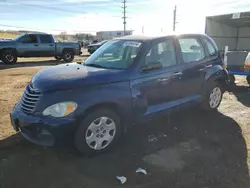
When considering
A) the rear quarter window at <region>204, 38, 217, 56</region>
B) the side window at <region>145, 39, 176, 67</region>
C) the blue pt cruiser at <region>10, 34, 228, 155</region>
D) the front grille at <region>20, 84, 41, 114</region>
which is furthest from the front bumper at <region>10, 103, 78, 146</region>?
the rear quarter window at <region>204, 38, 217, 56</region>

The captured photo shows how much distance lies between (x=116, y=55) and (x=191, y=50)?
1.59 meters

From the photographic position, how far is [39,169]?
3373mm

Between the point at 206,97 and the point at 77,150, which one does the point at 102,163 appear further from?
the point at 206,97

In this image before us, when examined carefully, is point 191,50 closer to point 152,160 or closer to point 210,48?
point 210,48

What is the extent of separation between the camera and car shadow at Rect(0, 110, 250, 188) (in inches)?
122

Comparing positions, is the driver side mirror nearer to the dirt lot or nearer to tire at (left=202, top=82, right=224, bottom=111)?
the dirt lot

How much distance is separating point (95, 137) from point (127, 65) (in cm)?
124

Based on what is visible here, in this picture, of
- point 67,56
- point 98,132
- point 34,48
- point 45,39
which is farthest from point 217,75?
point 67,56

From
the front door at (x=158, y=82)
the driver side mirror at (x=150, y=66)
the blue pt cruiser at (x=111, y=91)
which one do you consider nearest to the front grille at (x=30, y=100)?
the blue pt cruiser at (x=111, y=91)

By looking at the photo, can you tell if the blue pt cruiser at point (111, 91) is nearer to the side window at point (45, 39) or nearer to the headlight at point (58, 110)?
the headlight at point (58, 110)

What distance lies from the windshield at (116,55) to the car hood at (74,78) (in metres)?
0.26

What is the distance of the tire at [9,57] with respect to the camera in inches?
588

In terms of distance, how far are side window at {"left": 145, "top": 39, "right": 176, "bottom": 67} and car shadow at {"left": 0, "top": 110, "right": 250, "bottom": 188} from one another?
1.29 meters

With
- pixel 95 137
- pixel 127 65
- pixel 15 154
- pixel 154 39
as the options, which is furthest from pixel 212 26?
pixel 15 154
